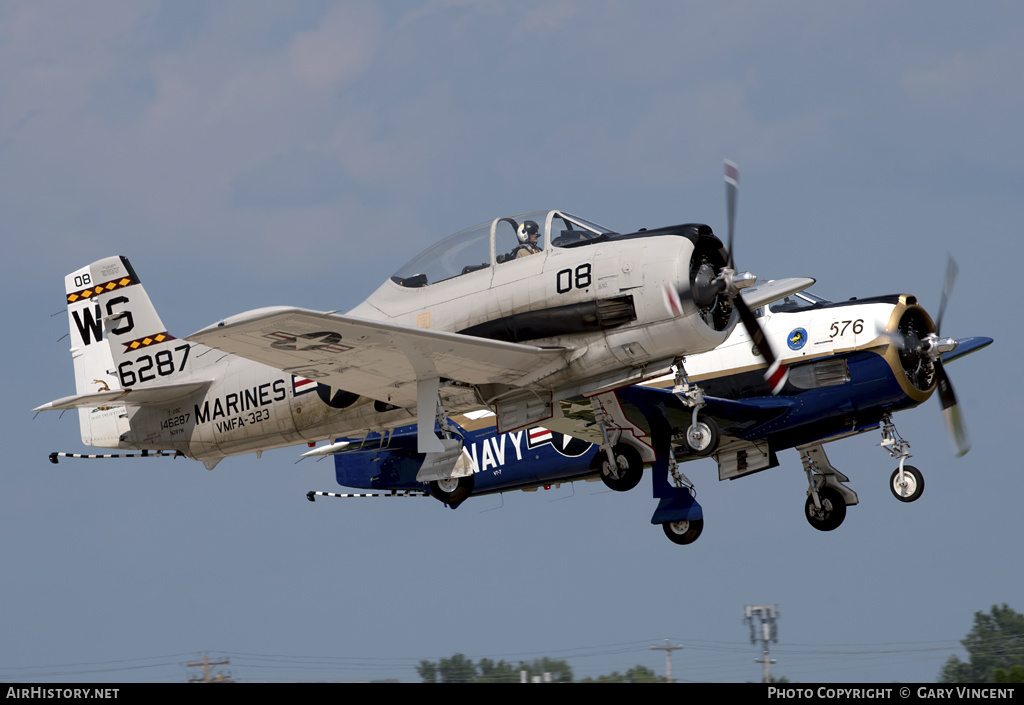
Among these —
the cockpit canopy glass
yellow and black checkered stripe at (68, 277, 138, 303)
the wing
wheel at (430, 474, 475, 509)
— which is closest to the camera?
the wing

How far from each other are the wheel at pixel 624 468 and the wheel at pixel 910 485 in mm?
5338

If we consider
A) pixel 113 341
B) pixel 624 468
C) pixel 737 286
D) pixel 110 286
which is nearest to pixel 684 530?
pixel 624 468

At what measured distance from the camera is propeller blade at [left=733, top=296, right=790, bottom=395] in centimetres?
1555

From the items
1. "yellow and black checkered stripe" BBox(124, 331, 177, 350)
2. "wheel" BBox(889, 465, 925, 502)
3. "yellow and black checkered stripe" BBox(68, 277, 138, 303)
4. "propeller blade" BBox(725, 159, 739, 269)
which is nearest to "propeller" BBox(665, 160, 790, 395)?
"propeller blade" BBox(725, 159, 739, 269)

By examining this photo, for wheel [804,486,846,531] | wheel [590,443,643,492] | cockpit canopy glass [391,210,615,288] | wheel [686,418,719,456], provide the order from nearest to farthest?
wheel [686,418,719,456]
cockpit canopy glass [391,210,615,288]
wheel [590,443,643,492]
wheel [804,486,846,531]

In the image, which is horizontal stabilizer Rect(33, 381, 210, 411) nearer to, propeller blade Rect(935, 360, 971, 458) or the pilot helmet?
the pilot helmet

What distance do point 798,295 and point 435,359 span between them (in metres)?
8.45

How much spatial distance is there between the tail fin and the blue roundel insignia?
10107mm

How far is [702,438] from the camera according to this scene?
51.2 ft

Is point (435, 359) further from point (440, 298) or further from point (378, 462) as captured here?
point (378, 462)

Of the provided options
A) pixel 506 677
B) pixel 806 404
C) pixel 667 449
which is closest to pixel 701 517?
pixel 667 449

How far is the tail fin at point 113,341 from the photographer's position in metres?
20.2

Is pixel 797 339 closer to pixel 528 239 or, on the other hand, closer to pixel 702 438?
pixel 702 438

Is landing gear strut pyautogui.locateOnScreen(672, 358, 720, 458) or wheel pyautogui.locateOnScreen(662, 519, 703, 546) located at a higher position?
landing gear strut pyautogui.locateOnScreen(672, 358, 720, 458)
